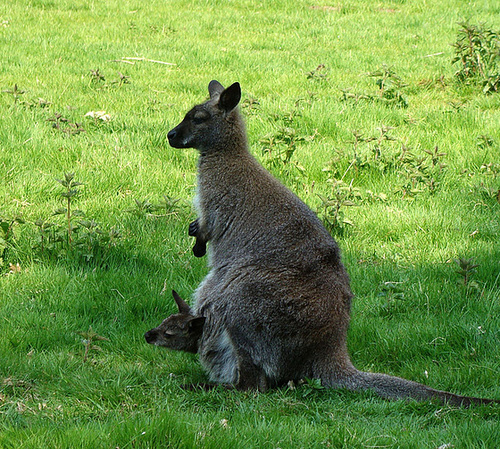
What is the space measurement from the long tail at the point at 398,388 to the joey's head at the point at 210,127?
6.64 feet

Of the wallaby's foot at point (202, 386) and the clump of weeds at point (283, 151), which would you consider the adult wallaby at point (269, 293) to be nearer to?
the wallaby's foot at point (202, 386)

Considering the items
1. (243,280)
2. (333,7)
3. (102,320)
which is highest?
(333,7)

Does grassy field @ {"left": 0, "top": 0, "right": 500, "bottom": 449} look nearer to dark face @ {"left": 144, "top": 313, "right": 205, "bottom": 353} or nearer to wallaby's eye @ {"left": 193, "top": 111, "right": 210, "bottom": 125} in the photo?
dark face @ {"left": 144, "top": 313, "right": 205, "bottom": 353}

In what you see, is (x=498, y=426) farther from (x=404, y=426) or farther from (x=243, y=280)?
(x=243, y=280)

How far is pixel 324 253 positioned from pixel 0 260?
2757 millimetres

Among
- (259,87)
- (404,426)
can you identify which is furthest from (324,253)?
(259,87)

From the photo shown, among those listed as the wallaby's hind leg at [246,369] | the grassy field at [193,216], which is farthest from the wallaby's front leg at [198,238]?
the wallaby's hind leg at [246,369]

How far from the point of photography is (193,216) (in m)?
6.71

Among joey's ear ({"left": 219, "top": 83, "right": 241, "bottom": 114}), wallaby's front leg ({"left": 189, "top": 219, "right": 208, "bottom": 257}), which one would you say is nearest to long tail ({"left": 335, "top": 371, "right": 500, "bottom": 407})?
wallaby's front leg ({"left": 189, "top": 219, "right": 208, "bottom": 257})

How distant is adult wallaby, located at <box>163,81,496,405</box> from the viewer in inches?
161

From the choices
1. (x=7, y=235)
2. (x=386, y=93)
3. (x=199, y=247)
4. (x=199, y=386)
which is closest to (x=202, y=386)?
(x=199, y=386)

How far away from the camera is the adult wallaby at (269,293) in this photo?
4090mm

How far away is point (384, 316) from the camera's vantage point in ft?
17.1

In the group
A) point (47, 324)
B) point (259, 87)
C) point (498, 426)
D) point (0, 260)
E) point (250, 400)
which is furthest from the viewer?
point (259, 87)
